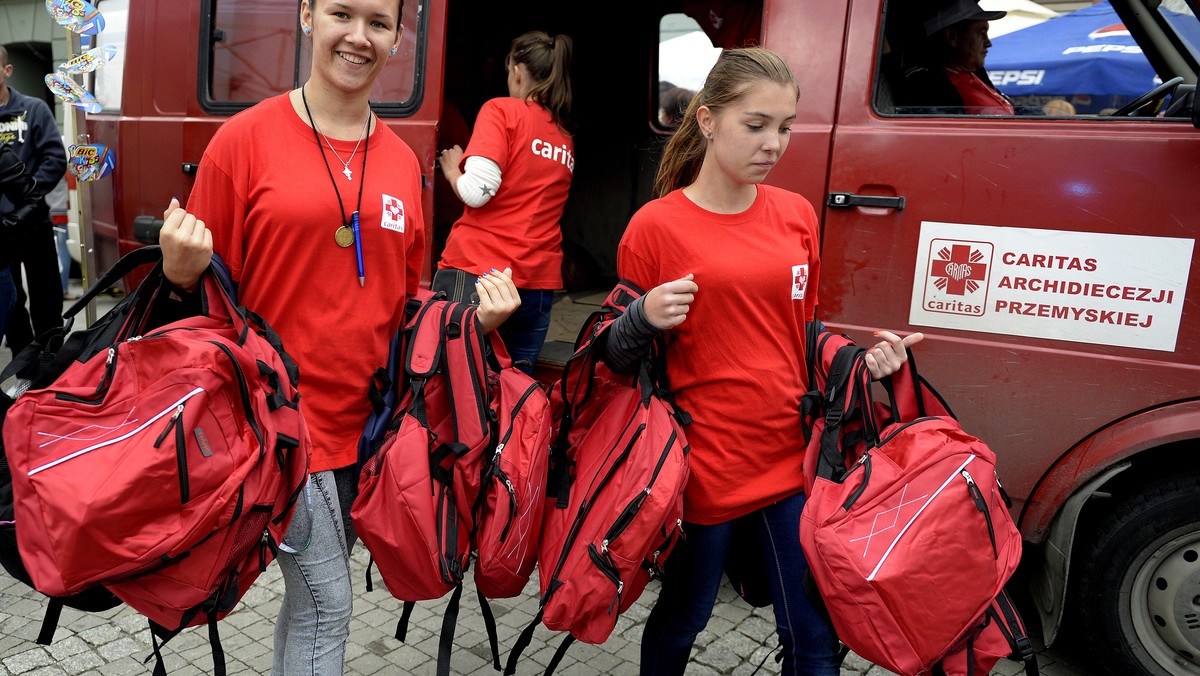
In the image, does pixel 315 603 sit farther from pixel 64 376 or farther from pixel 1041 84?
pixel 1041 84

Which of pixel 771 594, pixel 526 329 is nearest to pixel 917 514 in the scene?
pixel 771 594

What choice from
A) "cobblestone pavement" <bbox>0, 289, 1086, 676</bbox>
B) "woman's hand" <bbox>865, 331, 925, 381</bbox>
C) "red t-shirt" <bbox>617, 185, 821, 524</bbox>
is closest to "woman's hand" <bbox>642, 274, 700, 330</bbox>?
"red t-shirt" <bbox>617, 185, 821, 524</bbox>

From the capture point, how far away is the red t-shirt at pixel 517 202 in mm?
3795

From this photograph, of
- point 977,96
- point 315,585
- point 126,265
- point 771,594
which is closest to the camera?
point 126,265

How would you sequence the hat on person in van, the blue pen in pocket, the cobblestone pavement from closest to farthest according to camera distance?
the blue pen in pocket, the cobblestone pavement, the hat on person in van

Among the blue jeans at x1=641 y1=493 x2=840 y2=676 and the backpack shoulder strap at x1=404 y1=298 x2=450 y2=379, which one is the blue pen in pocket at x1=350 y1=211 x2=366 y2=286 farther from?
the blue jeans at x1=641 y1=493 x2=840 y2=676

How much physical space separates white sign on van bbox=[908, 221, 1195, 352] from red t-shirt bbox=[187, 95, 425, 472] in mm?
1674

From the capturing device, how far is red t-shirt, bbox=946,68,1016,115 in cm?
304

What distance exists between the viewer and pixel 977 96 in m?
3.19

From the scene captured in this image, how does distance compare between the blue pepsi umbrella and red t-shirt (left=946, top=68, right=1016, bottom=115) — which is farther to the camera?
the blue pepsi umbrella

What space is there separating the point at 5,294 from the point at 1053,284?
4.89 meters

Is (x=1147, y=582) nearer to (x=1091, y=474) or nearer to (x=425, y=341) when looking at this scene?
(x=1091, y=474)

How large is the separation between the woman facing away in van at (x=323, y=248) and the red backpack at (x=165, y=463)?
121 mm

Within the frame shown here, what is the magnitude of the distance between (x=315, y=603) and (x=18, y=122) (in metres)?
4.69
